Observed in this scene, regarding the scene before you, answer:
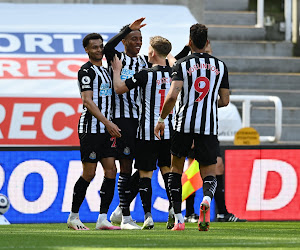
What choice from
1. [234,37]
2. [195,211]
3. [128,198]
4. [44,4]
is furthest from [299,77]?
[128,198]

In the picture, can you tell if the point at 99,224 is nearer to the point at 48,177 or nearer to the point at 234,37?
the point at 48,177

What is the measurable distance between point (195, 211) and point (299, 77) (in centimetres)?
714

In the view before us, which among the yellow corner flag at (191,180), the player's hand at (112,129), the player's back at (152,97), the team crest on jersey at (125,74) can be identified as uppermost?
the team crest on jersey at (125,74)

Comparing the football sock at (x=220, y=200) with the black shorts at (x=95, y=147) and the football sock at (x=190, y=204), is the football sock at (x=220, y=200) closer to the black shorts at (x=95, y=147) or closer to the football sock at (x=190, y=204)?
the football sock at (x=190, y=204)

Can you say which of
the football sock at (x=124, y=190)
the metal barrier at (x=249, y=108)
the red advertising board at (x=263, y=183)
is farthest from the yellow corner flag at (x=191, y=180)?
the metal barrier at (x=249, y=108)

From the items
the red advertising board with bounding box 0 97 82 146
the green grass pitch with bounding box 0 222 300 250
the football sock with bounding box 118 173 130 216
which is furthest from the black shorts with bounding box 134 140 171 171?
the red advertising board with bounding box 0 97 82 146

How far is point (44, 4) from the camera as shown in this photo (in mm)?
17266

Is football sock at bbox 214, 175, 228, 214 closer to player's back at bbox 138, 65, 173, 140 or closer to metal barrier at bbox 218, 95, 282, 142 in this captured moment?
player's back at bbox 138, 65, 173, 140

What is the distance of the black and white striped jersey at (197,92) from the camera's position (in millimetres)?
8664

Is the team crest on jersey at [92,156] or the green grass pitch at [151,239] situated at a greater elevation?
the team crest on jersey at [92,156]

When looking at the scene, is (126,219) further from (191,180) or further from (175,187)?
(191,180)

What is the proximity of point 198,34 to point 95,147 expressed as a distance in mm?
1354

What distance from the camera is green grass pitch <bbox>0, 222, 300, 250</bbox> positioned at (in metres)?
7.04

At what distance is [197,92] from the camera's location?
8703mm
